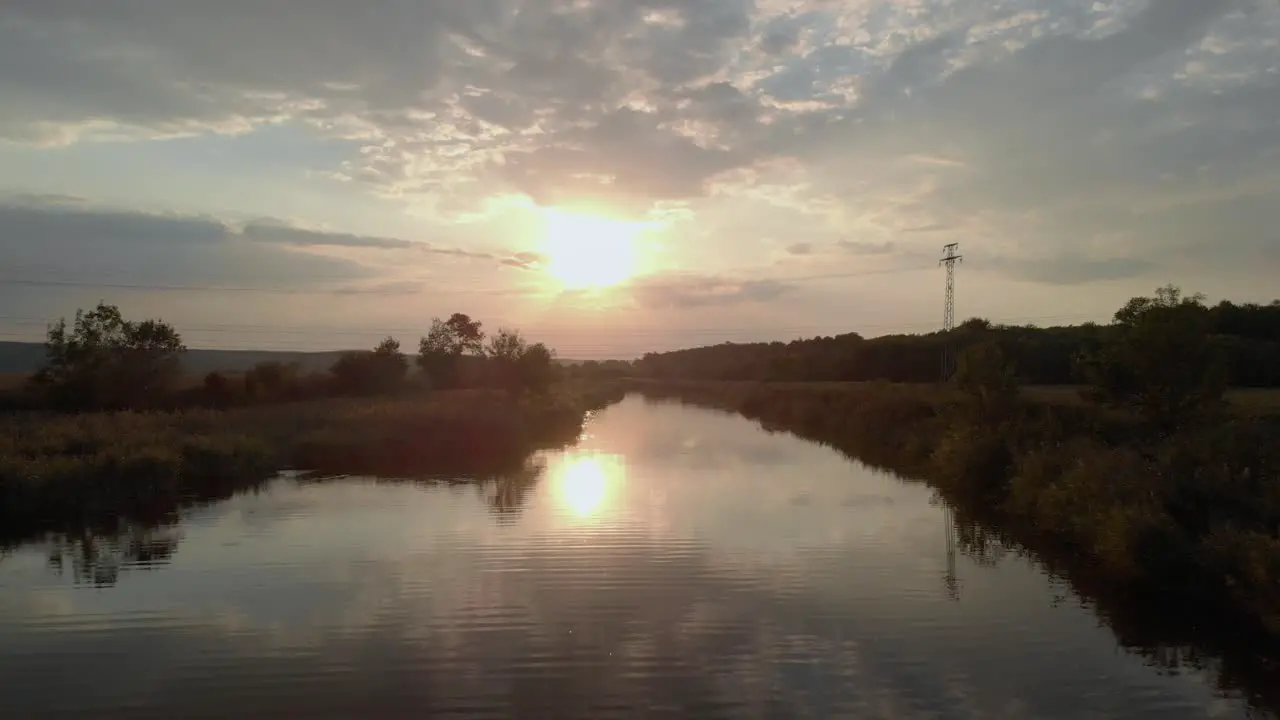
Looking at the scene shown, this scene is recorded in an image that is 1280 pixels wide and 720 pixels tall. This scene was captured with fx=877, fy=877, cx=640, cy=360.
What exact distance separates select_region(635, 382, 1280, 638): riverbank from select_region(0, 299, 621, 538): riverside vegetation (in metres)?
15.0

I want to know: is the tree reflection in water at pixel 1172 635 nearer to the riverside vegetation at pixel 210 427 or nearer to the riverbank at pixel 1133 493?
the riverbank at pixel 1133 493

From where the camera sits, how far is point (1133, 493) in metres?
14.4

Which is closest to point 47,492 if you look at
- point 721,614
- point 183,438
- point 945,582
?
point 183,438

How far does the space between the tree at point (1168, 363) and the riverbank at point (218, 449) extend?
18.9m

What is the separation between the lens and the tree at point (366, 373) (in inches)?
2267

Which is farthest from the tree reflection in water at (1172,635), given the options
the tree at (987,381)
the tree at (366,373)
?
the tree at (366,373)

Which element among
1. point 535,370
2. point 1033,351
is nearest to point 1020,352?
point 1033,351

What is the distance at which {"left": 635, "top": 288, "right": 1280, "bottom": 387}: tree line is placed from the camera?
20859mm

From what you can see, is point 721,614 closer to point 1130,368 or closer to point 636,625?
point 636,625

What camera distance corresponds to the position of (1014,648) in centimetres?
1116

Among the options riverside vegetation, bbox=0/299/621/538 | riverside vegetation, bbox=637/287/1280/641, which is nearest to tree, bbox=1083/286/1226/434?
riverside vegetation, bbox=637/287/1280/641

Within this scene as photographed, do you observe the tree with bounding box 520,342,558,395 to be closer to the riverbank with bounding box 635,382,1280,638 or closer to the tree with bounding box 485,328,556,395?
the tree with bounding box 485,328,556,395

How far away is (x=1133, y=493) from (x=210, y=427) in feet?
90.9

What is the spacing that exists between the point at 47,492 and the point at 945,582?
1973cm
